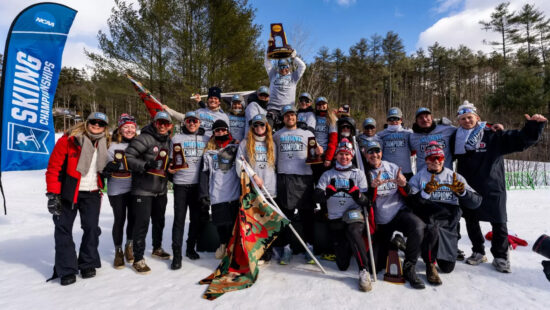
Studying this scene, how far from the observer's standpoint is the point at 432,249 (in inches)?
141

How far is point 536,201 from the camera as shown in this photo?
340 inches

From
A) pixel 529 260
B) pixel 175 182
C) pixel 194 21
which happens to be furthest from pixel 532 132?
pixel 194 21

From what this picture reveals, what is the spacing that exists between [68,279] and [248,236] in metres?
2.38

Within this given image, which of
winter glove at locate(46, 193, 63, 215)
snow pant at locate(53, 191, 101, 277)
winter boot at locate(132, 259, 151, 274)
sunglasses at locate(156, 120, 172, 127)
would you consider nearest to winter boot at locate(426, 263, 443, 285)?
winter boot at locate(132, 259, 151, 274)

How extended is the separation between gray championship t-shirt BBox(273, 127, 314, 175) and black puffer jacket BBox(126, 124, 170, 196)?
1710 mm

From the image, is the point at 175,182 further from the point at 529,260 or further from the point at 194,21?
the point at 194,21

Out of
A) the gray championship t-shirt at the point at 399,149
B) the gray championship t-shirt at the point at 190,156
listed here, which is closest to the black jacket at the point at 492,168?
the gray championship t-shirt at the point at 399,149

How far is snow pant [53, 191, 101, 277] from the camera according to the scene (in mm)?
3643

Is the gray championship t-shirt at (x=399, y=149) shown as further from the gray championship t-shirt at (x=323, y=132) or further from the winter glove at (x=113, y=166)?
the winter glove at (x=113, y=166)

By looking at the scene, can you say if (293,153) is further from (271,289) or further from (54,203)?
(54,203)

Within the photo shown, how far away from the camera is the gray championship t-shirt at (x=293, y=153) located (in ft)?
13.6

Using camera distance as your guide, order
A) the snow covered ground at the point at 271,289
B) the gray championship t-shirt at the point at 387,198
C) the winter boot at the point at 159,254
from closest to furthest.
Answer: the snow covered ground at the point at 271,289 → the gray championship t-shirt at the point at 387,198 → the winter boot at the point at 159,254

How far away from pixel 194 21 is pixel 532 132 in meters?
15.4

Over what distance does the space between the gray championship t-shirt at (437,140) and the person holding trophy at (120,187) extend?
4.31 m
